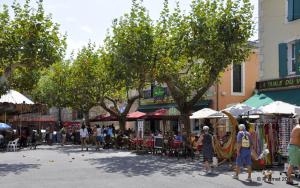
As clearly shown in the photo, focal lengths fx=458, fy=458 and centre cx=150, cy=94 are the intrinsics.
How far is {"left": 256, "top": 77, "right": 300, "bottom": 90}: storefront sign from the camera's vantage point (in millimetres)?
19656

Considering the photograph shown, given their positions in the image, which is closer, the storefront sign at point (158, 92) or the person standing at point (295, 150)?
the person standing at point (295, 150)

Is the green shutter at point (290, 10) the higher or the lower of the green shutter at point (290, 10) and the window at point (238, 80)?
the higher

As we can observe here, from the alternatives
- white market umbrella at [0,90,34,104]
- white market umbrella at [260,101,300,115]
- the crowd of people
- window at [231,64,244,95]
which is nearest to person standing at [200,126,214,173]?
the crowd of people

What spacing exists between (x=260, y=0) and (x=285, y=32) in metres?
2.55

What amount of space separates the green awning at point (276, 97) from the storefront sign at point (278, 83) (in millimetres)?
252

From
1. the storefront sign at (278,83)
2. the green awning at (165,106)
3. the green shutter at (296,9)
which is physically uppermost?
the green shutter at (296,9)

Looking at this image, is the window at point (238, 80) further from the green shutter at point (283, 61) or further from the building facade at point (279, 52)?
the green shutter at point (283, 61)

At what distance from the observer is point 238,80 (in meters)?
32.4

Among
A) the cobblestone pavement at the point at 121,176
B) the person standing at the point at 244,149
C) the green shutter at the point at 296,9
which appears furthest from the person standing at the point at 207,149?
the green shutter at the point at 296,9

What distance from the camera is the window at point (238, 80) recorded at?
105ft

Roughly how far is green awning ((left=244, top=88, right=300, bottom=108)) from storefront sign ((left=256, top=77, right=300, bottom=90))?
0.83 ft

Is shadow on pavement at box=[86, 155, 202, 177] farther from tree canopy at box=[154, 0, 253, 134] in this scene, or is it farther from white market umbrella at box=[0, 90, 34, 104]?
white market umbrella at box=[0, 90, 34, 104]

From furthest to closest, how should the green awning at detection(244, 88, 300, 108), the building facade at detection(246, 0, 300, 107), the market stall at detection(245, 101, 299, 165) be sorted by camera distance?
the building facade at detection(246, 0, 300, 107)
the green awning at detection(244, 88, 300, 108)
the market stall at detection(245, 101, 299, 165)

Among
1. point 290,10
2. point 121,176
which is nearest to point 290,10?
point 290,10
